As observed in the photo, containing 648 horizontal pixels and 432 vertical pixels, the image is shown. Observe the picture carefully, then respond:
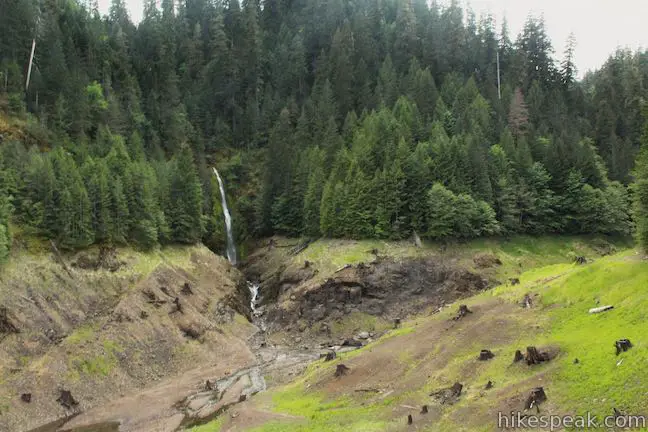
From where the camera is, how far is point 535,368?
34.7 meters

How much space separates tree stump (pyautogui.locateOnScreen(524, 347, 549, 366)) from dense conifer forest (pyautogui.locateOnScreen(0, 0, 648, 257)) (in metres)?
16.1

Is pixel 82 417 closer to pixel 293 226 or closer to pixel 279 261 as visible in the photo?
pixel 279 261

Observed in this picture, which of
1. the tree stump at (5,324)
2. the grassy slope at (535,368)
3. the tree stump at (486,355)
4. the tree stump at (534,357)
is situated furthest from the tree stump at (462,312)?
the tree stump at (5,324)

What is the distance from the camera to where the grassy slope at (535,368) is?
28.6 metres

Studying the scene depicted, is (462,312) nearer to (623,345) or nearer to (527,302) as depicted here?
(527,302)

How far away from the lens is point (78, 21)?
124938mm

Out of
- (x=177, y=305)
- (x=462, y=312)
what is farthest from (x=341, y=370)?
(x=177, y=305)

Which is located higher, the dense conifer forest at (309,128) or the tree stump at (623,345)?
the dense conifer forest at (309,128)

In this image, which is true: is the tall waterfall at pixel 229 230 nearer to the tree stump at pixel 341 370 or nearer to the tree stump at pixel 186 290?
the tree stump at pixel 186 290

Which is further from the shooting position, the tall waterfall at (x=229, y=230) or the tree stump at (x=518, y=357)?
the tall waterfall at (x=229, y=230)

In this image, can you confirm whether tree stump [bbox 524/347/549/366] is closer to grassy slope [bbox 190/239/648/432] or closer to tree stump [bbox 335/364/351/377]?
grassy slope [bbox 190/239/648/432]

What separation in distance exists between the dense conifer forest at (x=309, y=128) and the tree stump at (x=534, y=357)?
16.1m

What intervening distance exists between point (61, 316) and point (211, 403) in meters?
22.4

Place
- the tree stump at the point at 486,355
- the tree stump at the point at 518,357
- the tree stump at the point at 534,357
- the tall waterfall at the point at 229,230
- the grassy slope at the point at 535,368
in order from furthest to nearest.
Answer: the tall waterfall at the point at 229,230 < the tree stump at the point at 486,355 < the tree stump at the point at 518,357 < the tree stump at the point at 534,357 < the grassy slope at the point at 535,368
